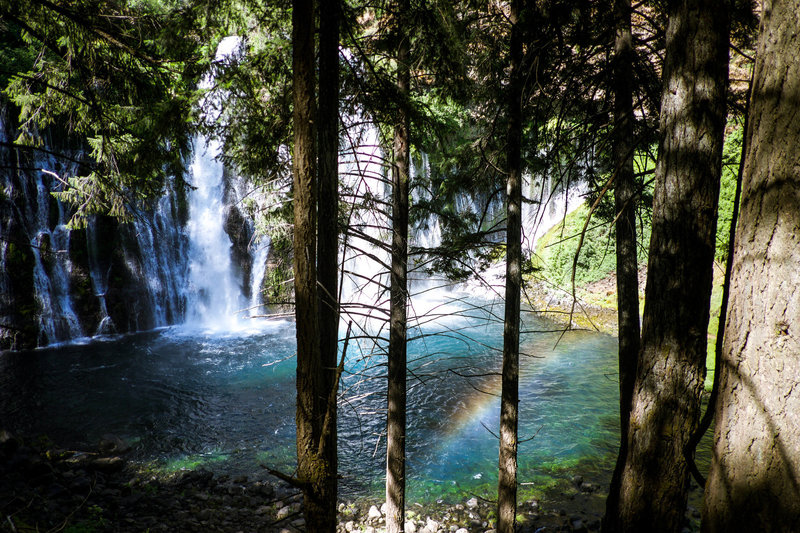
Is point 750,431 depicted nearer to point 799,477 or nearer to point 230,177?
point 799,477

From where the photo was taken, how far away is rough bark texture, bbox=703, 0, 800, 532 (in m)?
A: 1.75

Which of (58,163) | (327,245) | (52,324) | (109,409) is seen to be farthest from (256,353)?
(327,245)

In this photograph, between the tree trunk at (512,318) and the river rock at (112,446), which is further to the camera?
the river rock at (112,446)

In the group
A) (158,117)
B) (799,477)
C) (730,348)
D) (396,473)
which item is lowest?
(396,473)

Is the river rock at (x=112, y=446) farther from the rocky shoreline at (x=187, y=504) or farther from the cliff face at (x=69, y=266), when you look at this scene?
the cliff face at (x=69, y=266)

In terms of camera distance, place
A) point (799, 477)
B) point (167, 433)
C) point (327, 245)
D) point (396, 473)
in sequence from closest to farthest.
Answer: point (799, 477) < point (327, 245) < point (396, 473) < point (167, 433)

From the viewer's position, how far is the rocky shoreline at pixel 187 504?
6008 mm

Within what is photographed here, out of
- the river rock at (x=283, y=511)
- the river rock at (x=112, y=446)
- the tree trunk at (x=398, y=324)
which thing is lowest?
the river rock at (x=283, y=511)

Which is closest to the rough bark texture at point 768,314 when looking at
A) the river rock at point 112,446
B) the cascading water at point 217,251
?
the river rock at point 112,446

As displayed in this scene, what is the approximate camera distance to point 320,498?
10.2ft

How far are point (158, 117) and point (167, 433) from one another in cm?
743

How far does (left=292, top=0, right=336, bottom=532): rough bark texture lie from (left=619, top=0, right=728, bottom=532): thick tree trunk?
7.15 ft

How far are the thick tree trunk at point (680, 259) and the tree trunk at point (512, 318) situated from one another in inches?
103

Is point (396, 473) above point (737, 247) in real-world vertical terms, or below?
below
